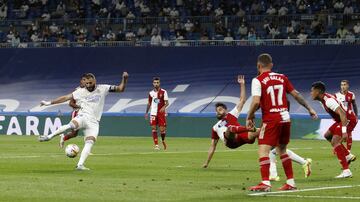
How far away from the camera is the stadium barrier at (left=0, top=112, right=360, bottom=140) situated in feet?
138

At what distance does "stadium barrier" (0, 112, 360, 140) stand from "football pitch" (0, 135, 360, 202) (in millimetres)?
10505

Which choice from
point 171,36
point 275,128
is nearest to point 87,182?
point 275,128

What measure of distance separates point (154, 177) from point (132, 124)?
84.7 ft

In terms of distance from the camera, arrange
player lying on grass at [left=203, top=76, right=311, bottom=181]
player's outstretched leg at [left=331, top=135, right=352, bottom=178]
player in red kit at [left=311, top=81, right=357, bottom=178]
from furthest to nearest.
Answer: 1. player's outstretched leg at [left=331, top=135, right=352, bottom=178]
2. player in red kit at [left=311, top=81, right=357, bottom=178]
3. player lying on grass at [left=203, top=76, right=311, bottom=181]

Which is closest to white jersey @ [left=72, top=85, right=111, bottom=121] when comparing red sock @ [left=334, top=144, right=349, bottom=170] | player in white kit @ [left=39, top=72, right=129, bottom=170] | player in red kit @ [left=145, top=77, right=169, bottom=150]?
player in white kit @ [left=39, top=72, right=129, bottom=170]

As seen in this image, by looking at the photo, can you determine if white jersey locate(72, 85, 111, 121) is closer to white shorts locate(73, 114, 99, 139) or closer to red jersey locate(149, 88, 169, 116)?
white shorts locate(73, 114, 99, 139)

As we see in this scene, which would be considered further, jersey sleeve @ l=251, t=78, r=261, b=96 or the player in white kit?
the player in white kit

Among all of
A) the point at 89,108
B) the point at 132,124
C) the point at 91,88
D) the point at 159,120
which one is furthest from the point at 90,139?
the point at 132,124

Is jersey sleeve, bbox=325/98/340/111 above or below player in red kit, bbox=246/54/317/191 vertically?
below

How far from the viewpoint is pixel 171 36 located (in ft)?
171

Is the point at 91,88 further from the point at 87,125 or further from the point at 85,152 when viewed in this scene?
the point at 85,152

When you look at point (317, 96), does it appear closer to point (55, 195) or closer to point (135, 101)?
point (55, 195)

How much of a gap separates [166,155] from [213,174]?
805 centimetres

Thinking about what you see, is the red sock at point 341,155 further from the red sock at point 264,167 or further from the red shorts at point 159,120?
the red shorts at point 159,120
